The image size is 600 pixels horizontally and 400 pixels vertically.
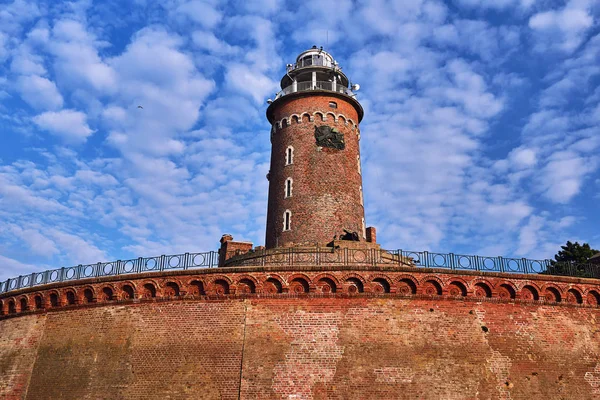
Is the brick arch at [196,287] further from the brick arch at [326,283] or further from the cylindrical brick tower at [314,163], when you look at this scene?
the cylindrical brick tower at [314,163]

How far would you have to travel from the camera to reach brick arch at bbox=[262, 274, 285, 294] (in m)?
17.9

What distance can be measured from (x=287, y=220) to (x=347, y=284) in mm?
9169

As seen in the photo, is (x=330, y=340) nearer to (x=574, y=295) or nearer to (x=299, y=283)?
(x=299, y=283)

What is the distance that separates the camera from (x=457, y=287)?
18125mm

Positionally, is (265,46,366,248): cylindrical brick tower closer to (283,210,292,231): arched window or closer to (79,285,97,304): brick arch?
(283,210,292,231): arched window

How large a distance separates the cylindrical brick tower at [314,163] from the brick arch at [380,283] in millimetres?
7527

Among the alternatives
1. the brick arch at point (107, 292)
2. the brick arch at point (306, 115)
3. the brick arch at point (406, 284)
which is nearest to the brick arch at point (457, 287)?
the brick arch at point (406, 284)

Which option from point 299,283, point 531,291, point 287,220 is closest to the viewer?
point 299,283

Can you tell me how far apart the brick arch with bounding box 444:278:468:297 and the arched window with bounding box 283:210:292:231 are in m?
10.2

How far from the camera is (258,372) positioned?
16469 millimetres

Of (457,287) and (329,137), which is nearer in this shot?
(457,287)

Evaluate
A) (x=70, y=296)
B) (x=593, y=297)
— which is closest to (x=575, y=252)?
(x=593, y=297)

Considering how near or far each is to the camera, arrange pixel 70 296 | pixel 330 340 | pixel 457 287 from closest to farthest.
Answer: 1. pixel 330 340
2. pixel 457 287
3. pixel 70 296

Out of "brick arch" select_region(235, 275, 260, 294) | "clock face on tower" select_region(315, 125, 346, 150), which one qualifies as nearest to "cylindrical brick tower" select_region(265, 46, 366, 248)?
"clock face on tower" select_region(315, 125, 346, 150)
